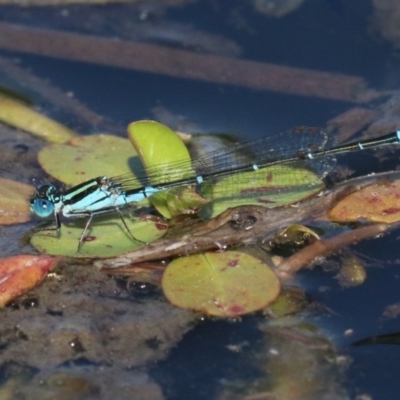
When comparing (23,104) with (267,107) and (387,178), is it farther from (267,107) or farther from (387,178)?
(387,178)

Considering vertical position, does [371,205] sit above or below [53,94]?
below

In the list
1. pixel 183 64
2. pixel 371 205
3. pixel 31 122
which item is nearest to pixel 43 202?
pixel 31 122

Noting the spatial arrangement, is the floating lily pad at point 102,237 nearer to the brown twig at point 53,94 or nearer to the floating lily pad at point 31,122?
the floating lily pad at point 31,122

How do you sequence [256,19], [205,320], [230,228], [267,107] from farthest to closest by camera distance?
[256,19] → [267,107] → [230,228] → [205,320]

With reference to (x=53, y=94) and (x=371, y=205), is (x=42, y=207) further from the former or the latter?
(x=371, y=205)

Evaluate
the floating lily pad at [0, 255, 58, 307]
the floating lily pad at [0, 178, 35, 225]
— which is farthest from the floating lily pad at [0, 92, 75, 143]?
the floating lily pad at [0, 255, 58, 307]

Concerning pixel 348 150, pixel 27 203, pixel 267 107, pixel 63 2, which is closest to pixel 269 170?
pixel 348 150
